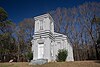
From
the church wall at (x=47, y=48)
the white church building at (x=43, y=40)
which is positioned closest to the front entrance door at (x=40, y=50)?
the white church building at (x=43, y=40)

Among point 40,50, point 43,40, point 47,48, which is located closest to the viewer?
point 47,48

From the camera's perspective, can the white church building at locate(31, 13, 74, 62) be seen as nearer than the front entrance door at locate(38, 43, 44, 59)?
Yes

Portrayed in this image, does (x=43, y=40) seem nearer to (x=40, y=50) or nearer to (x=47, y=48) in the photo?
(x=47, y=48)

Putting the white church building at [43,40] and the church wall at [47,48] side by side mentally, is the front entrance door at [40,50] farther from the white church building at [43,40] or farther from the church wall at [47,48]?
the church wall at [47,48]

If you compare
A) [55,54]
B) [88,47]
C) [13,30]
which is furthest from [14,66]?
[88,47]

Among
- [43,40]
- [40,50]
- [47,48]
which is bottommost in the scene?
[40,50]

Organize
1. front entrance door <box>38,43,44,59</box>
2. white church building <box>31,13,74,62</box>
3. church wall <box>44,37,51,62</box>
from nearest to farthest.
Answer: church wall <box>44,37,51,62</box>
white church building <box>31,13,74,62</box>
front entrance door <box>38,43,44,59</box>

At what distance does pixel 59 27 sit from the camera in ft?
141

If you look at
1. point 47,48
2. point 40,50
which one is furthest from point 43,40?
point 40,50

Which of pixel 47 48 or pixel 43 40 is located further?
pixel 43 40

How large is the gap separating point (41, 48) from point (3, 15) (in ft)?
50.8

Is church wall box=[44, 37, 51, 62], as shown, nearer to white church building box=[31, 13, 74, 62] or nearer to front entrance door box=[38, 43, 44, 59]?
white church building box=[31, 13, 74, 62]

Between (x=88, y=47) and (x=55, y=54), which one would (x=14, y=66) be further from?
(x=88, y=47)

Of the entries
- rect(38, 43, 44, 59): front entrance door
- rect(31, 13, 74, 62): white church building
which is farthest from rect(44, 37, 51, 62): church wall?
rect(38, 43, 44, 59): front entrance door
